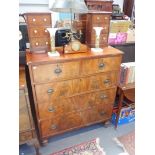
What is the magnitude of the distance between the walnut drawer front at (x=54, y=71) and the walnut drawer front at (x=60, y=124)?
0.46 m

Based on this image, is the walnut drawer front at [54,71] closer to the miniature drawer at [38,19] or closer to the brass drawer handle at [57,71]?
Answer: the brass drawer handle at [57,71]

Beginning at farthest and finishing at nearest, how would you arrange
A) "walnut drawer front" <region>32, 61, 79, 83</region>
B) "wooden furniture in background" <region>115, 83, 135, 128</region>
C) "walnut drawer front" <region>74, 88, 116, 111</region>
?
"wooden furniture in background" <region>115, 83, 135, 128</region>
"walnut drawer front" <region>74, 88, 116, 111</region>
"walnut drawer front" <region>32, 61, 79, 83</region>

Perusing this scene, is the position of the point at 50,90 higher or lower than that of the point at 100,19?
lower

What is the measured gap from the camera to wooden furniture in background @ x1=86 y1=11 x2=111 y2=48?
1.75 m

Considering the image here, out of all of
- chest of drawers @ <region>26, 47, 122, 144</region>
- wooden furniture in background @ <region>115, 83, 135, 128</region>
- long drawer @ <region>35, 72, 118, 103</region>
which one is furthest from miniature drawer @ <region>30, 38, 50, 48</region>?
wooden furniture in background @ <region>115, 83, 135, 128</region>

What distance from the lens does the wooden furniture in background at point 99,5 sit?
75.5 inches

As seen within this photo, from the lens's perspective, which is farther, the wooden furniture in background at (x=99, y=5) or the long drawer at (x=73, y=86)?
the wooden furniture in background at (x=99, y=5)

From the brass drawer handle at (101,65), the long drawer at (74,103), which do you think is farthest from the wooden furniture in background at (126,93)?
the brass drawer handle at (101,65)

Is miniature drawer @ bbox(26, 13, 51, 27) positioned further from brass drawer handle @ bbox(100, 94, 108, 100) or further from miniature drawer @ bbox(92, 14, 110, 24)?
brass drawer handle @ bbox(100, 94, 108, 100)

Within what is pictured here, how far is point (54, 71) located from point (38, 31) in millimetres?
386

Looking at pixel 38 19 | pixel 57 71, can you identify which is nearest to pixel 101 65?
pixel 57 71

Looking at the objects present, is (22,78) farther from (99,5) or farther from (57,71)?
(99,5)

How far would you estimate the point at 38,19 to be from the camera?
5.05 ft
